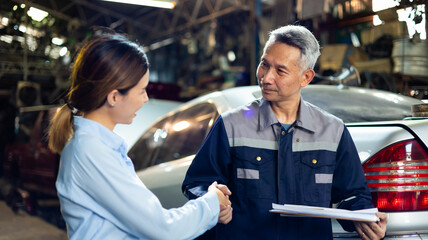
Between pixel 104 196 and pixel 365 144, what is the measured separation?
52.9 inches

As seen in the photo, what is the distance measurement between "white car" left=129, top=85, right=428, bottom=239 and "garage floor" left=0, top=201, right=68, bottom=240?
198 centimetres

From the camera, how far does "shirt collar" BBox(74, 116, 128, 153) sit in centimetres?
136

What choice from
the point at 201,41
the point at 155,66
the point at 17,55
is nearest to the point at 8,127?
the point at 17,55

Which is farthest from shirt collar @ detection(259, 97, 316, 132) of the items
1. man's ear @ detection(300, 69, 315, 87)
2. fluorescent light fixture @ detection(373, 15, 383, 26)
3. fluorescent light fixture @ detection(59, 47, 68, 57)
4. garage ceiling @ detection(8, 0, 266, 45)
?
garage ceiling @ detection(8, 0, 266, 45)

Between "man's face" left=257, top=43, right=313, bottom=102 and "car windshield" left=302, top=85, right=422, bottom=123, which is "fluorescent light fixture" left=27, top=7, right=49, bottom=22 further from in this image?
"man's face" left=257, top=43, right=313, bottom=102

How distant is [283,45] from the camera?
1.92m

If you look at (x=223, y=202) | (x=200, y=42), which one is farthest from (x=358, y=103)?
(x=200, y=42)

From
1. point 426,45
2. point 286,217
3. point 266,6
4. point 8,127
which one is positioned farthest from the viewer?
point 266,6

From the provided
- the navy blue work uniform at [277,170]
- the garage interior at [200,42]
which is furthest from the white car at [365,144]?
the garage interior at [200,42]

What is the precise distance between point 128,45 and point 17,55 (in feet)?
14.5

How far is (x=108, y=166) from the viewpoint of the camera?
130 centimetres

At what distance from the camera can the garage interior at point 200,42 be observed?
392cm

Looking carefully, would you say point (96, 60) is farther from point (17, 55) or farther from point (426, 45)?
point (17, 55)

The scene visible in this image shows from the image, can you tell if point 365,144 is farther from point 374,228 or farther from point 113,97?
point 113,97
